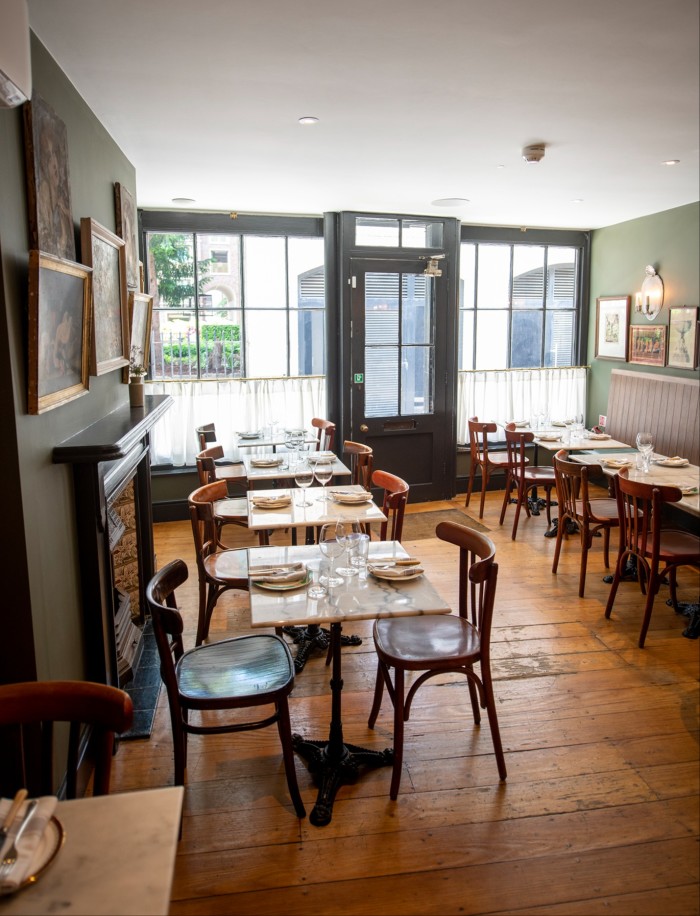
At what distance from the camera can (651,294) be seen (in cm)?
630

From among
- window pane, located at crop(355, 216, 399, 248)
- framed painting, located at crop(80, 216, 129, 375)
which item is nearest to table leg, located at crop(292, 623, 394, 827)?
framed painting, located at crop(80, 216, 129, 375)

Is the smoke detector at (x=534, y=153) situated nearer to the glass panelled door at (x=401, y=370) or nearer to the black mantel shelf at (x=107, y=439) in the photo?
the glass panelled door at (x=401, y=370)

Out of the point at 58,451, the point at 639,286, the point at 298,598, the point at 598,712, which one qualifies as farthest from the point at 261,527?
the point at 639,286

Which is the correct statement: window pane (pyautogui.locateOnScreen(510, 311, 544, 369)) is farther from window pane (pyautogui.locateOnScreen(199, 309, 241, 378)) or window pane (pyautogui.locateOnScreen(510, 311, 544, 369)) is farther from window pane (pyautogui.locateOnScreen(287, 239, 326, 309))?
window pane (pyautogui.locateOnScreen(199, 309, 241, 378))

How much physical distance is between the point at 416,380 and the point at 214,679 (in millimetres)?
4711

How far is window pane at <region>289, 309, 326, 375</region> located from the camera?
6.67m

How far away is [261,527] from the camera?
3.36 metres

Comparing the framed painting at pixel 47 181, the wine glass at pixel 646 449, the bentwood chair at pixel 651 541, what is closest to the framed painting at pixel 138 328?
the framed painting at pixel 47 181

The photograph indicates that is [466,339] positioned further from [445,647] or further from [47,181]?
[47,181]

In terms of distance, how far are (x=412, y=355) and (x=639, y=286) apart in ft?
7.24

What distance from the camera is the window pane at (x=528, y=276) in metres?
7.25

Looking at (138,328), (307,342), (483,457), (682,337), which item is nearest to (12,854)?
(138,328)

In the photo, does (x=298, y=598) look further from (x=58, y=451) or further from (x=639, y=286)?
(x=639, y=286)

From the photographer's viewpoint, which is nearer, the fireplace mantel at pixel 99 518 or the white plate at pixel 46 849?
the white plate at pixel 46 849
